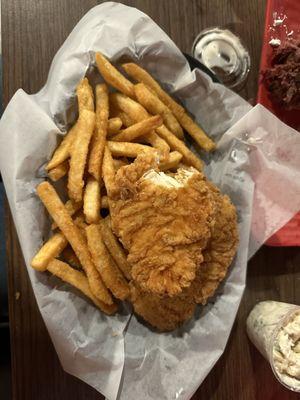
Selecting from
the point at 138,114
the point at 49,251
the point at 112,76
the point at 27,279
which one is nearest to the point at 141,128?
the point at 138,114

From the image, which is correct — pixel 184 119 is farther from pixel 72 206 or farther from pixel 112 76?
pixel 72 206

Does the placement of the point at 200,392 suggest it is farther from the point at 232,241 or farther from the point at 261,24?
the point at 261,24

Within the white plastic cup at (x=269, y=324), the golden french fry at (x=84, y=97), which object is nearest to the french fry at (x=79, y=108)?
the golden french fry at (x=84, y=97)

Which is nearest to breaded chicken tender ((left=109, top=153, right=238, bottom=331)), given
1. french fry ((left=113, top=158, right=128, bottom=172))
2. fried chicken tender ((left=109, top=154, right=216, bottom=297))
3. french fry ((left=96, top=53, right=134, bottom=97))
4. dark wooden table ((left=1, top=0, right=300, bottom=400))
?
fried chicken tender ((left=109, top=154, right=216, bottom=297))

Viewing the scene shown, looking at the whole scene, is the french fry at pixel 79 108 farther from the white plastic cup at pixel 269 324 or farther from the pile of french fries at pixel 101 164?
the white plastic cup at pixel 269 324

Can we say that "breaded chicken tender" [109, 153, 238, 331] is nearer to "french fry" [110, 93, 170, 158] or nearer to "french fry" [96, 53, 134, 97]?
"french fry" [110, 93, 170, 158]

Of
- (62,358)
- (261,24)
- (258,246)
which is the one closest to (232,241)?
(258,246)
